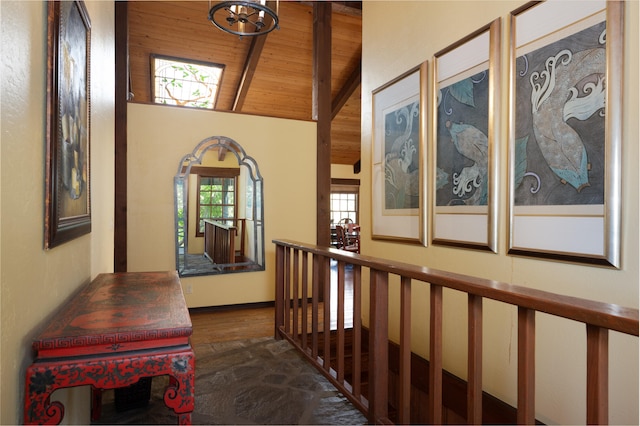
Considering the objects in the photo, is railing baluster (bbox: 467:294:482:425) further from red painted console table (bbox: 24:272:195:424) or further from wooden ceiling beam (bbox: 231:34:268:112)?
wooden ceiling beam (bbox: 231:34:268:112)

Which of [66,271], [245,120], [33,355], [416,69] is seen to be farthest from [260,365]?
[245,120]

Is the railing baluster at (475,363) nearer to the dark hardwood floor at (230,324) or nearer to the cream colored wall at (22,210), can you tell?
the cream colored wall at (22,210)

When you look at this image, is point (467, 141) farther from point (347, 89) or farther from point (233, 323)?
point (347, 89)

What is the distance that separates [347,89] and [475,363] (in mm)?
5535

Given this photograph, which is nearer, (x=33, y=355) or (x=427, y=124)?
(x=33, y=355)

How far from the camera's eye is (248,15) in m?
2.38

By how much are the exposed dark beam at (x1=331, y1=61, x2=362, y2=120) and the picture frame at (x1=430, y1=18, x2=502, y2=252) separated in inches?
141

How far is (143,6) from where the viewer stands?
4.53 m

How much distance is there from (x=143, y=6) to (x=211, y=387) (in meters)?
4.52

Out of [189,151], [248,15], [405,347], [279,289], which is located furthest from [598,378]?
[189,151]

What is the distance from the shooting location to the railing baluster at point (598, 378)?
2.59 feet

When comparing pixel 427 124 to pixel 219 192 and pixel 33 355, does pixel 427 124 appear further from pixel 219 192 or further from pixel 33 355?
pixel 219 192

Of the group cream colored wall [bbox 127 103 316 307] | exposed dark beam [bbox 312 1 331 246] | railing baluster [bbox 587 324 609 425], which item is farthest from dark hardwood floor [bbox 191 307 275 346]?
railing baluster [bbox 587 324 609 425]

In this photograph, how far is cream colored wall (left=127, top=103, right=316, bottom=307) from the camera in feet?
12.7
